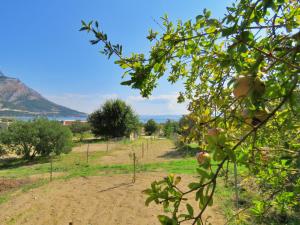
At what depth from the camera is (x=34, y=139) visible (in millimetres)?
18562

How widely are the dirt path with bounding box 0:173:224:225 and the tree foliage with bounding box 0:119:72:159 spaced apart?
9.86 meters

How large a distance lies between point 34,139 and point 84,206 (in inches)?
506

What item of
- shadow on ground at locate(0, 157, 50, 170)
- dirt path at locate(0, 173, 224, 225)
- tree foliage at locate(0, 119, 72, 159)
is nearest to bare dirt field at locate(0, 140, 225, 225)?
dirt path at locate(0, 173, 224, 225)

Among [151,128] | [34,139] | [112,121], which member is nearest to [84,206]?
[34,139]

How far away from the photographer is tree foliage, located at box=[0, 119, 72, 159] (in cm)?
1845

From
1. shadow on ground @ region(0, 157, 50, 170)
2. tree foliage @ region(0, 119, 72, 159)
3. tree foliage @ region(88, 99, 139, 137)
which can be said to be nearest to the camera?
shadow on ground @ region(0, 157, 50, 170)

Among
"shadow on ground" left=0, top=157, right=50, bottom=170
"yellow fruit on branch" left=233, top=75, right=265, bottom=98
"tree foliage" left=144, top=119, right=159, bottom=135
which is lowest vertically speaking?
"shadow on ground" left=0, top=157, right=50, bottom=170

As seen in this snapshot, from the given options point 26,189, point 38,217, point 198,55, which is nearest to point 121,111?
point 26,189

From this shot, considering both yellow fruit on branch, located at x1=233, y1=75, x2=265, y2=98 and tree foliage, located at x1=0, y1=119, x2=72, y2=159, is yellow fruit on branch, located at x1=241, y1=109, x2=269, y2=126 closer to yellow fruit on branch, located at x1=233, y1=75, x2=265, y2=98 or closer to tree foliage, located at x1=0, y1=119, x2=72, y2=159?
yellow fruit on branch, located at x1=233, y1=75, x2=265, y2=98

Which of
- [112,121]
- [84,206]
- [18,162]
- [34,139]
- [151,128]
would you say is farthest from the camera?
[151,128]

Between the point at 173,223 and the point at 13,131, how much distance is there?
20190mm

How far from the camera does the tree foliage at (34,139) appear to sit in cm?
1845

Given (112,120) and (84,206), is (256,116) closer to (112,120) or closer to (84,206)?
(84,206)

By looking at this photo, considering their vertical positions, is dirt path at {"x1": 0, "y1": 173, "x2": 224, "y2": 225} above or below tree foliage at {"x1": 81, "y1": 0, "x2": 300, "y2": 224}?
below
